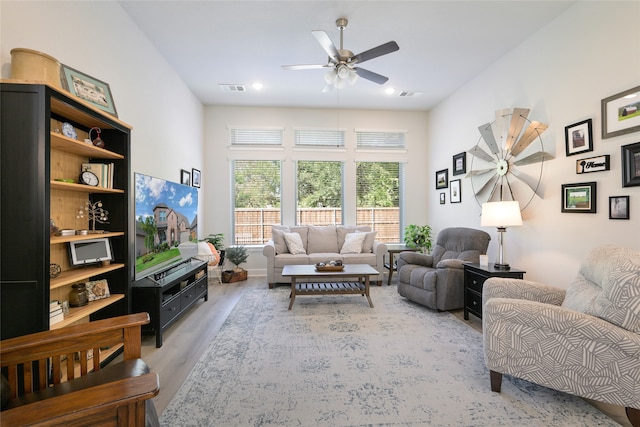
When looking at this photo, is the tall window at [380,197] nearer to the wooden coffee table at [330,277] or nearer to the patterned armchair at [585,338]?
the wooden coffee table at [330,277]

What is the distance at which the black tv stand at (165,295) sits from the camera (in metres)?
2.54

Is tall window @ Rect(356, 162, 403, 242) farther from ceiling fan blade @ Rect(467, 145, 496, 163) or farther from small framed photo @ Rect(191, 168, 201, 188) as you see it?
small framed photo @ Rect(191, 168, 201, 188)

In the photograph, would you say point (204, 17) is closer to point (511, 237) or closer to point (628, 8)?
point (628, 8)

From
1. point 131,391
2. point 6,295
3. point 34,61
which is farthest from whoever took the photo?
point 34,61

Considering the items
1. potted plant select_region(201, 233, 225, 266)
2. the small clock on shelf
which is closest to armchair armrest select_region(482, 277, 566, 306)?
the small clock on shelf

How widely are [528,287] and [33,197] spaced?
130 inches

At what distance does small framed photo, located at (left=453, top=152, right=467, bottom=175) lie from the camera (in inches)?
172

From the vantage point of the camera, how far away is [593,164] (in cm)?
245

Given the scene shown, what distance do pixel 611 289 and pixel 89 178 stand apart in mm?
3559

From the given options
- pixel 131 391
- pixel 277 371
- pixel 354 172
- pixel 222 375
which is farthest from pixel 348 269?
pixel 131 391

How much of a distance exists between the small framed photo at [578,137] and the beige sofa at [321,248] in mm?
2672

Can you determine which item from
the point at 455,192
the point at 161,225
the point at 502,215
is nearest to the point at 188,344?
the point at 161,225

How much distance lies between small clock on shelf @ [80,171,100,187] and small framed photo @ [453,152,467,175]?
180 inches

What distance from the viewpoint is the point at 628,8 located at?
86.1 inches
